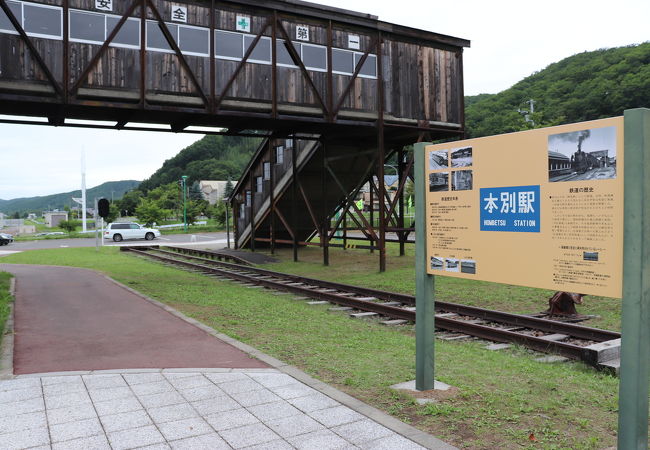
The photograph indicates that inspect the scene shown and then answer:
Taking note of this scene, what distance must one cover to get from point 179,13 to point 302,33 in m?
3.87

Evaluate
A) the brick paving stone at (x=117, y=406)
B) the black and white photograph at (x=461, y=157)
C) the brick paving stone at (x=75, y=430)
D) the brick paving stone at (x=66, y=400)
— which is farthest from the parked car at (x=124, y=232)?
the black and white photograph at (x=461, y=157)

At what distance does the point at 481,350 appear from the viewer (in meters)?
7.12

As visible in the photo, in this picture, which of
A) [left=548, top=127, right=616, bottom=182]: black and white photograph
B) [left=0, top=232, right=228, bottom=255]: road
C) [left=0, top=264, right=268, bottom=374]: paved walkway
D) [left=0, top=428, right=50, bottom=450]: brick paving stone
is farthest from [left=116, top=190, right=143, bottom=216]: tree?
[left=548, top=127, right=616, bottom=182]: black and white photograph

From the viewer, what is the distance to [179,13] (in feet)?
47.3

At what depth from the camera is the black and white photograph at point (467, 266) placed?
4652 millimetres

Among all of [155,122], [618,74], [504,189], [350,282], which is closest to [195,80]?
[155,122]

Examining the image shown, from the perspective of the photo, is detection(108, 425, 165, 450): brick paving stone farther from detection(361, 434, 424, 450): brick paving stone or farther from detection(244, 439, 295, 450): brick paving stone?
detection(361, 434, 424, 450): brick paving stone

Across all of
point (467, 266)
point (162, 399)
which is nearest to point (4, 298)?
point (162, 399)

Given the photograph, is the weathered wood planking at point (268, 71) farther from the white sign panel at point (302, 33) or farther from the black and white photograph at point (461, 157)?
the black and white photograph at point (461, 157)

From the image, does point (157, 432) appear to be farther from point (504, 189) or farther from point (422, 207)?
point (504, 189)

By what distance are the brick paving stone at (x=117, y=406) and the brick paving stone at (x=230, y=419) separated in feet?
2.55

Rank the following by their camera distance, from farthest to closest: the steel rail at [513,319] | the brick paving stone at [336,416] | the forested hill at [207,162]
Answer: the forested hill at [207,162]
the steel rail at [513,319]
the brick paving stone at [336,416]

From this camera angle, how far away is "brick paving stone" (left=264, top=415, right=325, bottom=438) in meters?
4.11

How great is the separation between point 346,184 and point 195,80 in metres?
9.00
